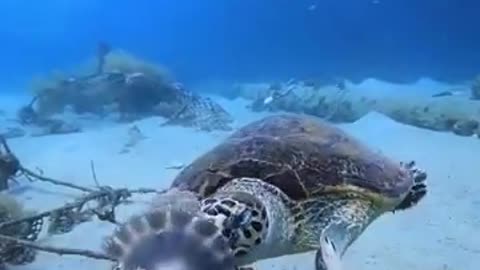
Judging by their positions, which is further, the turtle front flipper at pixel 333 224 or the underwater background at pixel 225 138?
the underwater background at pixel 225 138

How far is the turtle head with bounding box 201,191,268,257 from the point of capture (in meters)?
2.59

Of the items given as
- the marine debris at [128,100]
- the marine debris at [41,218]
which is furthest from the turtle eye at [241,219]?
the marine debris at [128,100]

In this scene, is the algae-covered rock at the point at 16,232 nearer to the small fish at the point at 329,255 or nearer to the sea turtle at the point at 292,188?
the sea turtle at the point at 292,188

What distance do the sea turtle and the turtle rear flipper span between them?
13.0 inches

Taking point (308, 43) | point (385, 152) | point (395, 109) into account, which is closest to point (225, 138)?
point (385, 152)

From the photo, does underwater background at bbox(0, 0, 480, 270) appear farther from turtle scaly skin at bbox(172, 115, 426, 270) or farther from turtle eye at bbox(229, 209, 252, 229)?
turtle eye at bbox(229, 209, 252, 229)

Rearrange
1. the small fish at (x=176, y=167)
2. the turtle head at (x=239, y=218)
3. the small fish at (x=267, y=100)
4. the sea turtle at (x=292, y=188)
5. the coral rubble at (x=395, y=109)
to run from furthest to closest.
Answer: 1. the small fish at (x=267, y=100)
2. the coral rubble at (x=395, y=109)
3. the small fish at (x=176, y=167)
4. the sea turtle at (x=292, y=188)
5. the turtle head at (x=239, y=218)

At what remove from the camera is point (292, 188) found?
3.23 m

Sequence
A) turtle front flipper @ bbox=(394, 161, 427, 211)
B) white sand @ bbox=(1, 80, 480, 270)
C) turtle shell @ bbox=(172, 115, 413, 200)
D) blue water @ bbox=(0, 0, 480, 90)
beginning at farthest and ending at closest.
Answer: blue water @ bbox=(0, 0, 480, 90) < white sand @ bbox=(1, 80, 480, 270) < turtle front flipper @ bbox=(394, 161, 427, 211) < turtle shell @ bbox=(172, 115, 413, 200)

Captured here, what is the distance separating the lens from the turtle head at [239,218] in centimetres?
259

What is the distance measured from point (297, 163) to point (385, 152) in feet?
17.2

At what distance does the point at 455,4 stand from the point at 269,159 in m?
31.4

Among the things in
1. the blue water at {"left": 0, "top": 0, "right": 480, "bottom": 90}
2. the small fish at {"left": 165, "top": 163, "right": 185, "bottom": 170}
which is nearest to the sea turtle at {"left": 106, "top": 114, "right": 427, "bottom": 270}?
the small fish at {"left": 165, "top": 163, "right": 185, "bottom": 170}

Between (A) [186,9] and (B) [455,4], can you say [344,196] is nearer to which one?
(B) [455,4]
